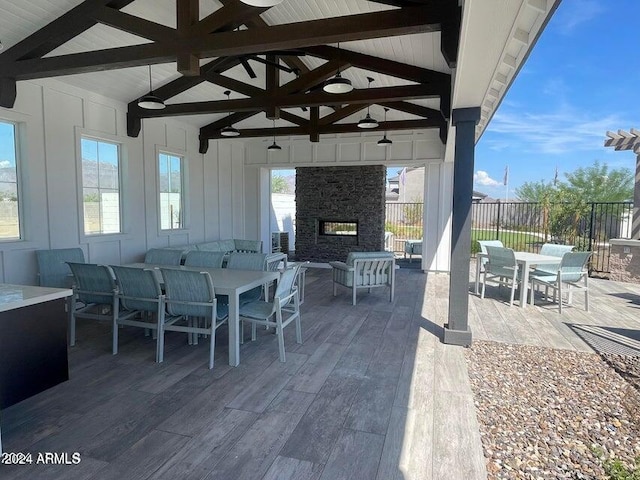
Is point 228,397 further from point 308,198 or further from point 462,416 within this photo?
point 308,198

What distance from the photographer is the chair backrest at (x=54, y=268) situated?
14.3 feet

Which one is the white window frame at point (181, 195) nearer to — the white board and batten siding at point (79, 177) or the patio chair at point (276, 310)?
the white board and batten siding at point (79, 177)

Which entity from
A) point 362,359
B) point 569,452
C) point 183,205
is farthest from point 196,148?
point 569,452

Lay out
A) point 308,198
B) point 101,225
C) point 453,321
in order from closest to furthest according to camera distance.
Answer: point 453,321 → point 101,225 → point 308,198

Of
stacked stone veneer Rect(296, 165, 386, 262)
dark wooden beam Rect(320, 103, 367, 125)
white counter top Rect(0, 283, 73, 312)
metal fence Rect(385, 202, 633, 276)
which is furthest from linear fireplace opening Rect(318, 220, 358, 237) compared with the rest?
white counter top Rect(0, 283, 73, 312)

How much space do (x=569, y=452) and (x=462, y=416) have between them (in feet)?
2.00

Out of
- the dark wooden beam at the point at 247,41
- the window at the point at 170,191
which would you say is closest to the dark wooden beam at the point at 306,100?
the window at the point at 170,191

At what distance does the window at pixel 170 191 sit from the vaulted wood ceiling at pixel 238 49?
3.49ft

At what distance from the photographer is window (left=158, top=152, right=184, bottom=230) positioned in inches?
267

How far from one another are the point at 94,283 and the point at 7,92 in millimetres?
2352

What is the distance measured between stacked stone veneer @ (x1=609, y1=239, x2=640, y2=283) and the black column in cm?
537

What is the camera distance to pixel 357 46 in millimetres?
4879

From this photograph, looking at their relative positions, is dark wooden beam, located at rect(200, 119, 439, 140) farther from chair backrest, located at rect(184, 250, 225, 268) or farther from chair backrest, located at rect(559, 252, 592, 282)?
chair backrest, located at rect(184, 250, 225, 268)

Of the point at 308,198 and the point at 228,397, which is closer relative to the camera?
the point at 228,397
